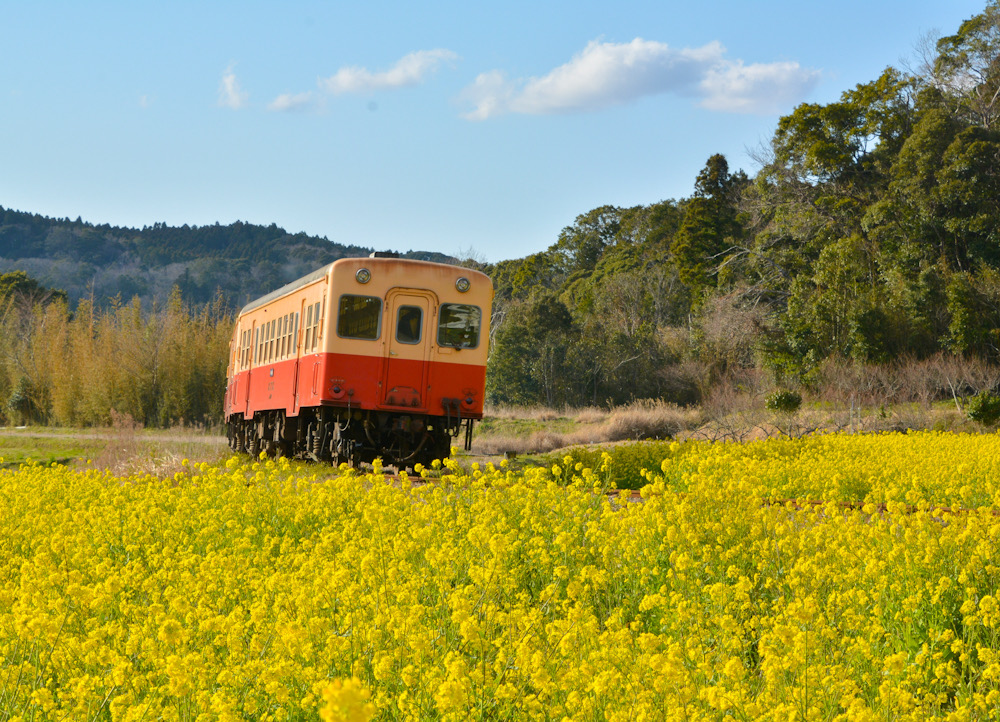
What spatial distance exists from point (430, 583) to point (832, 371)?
20780 millimetres

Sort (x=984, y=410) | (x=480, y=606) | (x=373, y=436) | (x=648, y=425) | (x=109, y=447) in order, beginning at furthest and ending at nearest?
(x=648, y=425), (x=984, y=410), (x=109, y=447), (x=373, y=436), (x=480, y=606)

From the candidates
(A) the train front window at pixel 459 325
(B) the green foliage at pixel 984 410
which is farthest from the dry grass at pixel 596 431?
(B) the green foliage at pixel 984 410

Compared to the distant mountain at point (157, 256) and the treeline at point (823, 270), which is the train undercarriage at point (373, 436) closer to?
the treeline at point (823, 270)

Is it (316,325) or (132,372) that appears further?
(132,372)

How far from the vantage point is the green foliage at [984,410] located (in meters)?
20.0

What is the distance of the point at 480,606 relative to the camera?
12.5 feet

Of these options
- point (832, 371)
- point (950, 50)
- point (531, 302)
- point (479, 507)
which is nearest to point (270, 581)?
point (479, 507)

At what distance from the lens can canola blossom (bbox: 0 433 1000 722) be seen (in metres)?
2.93

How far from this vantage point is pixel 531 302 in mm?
34188

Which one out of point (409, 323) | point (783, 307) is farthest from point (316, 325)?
point (783, 307)

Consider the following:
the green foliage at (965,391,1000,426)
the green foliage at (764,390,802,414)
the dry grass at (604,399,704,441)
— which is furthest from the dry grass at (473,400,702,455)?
the green foliage at (965,391,1000,426)

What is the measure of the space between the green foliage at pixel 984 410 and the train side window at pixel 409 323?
517 inches

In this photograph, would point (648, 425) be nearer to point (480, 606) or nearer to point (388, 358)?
point (388, 358)

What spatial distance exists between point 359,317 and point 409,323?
0.64m
